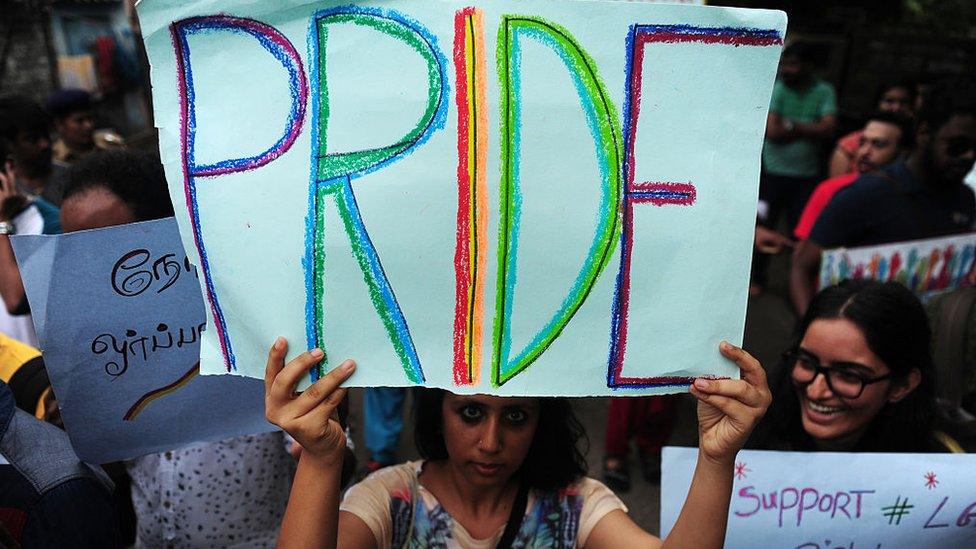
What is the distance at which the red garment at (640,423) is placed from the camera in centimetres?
329

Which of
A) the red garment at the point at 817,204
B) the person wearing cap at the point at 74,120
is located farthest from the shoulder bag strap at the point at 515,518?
the person wearing cap at the point at 74,120

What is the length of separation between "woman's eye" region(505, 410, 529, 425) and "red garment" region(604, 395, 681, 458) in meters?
1.82

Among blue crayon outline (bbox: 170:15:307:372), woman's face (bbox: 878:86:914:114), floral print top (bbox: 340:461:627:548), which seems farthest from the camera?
woman's face (bbox: 878:86:914:114)

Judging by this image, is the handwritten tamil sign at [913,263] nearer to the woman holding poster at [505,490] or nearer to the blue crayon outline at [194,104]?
the woman holding poster at [505,490]

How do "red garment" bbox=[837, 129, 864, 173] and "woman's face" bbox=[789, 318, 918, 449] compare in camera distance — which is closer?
"woman's face" bbox=[789, 318, 918, 449]

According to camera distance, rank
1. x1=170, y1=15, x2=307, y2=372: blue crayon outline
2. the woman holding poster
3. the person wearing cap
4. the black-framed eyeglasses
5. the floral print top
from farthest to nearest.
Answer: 1. the person wearing cap
2. the black-framed eyeglasses
3. the floral print top
4. the woman holding poster
5. x1=170, y1=15, x2=307, y2=372: blue crayon outline

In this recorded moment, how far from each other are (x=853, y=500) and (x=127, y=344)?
1465 millimetres

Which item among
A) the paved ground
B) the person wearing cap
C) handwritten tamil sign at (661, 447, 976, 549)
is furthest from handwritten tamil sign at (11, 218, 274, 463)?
the person wearing cap

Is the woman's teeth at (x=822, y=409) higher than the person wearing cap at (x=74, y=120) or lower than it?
lower

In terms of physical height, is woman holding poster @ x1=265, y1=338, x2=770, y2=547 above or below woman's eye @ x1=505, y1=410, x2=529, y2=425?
below

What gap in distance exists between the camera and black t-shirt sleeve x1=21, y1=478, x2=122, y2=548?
A: 48.8 inches

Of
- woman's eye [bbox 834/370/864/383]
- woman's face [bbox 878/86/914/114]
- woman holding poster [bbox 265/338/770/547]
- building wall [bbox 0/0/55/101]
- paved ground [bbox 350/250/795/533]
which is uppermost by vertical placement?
building wall [bbox 0/0/55/101]

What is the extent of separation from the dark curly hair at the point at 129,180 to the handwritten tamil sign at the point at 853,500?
4.44ft

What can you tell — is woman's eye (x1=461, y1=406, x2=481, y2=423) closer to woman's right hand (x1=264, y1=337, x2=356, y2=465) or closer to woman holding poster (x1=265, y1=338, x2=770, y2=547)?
woman holding poster (x1=265, y1=338, x2=770, y2=547)
